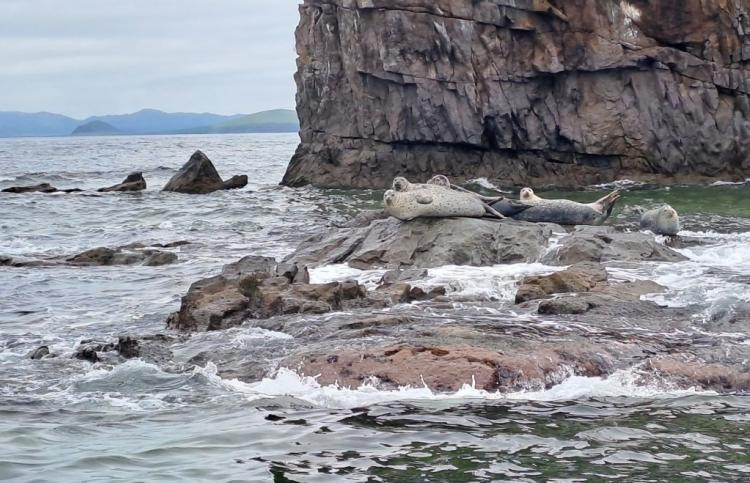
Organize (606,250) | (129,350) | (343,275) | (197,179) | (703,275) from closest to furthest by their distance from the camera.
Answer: (129,350) → (703,275) → (343,275) → (606,250) → (197,179)

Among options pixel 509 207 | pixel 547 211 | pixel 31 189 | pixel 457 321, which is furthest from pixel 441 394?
pixel 31 189

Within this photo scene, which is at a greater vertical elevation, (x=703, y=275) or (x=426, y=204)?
(x=426, y=204)

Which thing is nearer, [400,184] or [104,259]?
[400,184]

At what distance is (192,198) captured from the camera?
33406 mm

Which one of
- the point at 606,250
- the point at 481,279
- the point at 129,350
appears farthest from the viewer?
the point at 606,250

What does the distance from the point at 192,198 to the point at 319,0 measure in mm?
10118

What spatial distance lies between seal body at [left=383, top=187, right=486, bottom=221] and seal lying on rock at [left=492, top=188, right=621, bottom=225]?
1.74 meters

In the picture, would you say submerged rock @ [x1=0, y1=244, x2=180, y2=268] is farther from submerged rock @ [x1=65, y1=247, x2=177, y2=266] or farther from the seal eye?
the seal eye

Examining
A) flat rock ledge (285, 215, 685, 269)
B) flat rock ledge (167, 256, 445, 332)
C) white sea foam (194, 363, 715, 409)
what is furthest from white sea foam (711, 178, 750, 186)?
white sea foam (194, 363, 715, 409)

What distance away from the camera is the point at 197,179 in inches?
1422

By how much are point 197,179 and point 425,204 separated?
2191 centimetres

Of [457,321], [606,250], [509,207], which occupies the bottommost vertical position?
[457,321]

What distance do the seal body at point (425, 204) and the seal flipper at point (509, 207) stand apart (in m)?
1.69

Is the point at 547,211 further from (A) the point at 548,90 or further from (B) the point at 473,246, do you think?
(A) the point at 548,90
